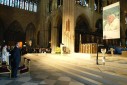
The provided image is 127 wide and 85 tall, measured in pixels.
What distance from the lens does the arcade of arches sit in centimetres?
2275

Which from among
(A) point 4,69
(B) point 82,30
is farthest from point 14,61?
(B) point 82,30

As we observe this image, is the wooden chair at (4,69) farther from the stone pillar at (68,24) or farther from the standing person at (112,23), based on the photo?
the stone pillar at (68,24)

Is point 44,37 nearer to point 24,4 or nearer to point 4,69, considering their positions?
point 24,4

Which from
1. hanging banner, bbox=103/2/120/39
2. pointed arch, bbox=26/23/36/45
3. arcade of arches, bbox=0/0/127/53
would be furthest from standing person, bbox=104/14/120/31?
pointed arch, bbox=26/23/36/45

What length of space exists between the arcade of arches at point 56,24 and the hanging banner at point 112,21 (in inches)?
450

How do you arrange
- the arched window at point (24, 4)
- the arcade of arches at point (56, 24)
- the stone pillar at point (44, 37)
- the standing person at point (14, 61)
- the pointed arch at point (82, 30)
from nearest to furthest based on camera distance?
the standing person at point (14, 61), the arcade of arches at point (56, 24), the pointed arch at point (82, 30), the arched window at point (24, 4), the stone pillar at point (44, 37)

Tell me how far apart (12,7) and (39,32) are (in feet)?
21.7

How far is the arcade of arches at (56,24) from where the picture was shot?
74.6 ft

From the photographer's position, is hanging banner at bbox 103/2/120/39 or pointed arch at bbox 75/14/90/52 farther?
pointed arch at bbox 75/14/90/52

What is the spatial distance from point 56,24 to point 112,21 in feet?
63.8

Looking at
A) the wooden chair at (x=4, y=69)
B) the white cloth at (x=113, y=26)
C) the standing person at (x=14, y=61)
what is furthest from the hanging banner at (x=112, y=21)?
the wooden chair at (x=4, y=69)

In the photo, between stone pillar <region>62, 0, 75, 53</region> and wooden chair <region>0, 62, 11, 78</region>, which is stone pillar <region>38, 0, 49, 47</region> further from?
wooden chair <region>0, 62, 11, 78</region>

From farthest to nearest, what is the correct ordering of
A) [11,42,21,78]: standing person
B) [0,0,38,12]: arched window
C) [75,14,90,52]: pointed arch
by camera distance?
[0,0,38,12]: arched window
[75,14,90,52]: pointed arch
[11,42,21,78]: standing person

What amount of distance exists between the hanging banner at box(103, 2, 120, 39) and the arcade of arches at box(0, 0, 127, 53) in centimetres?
1144
